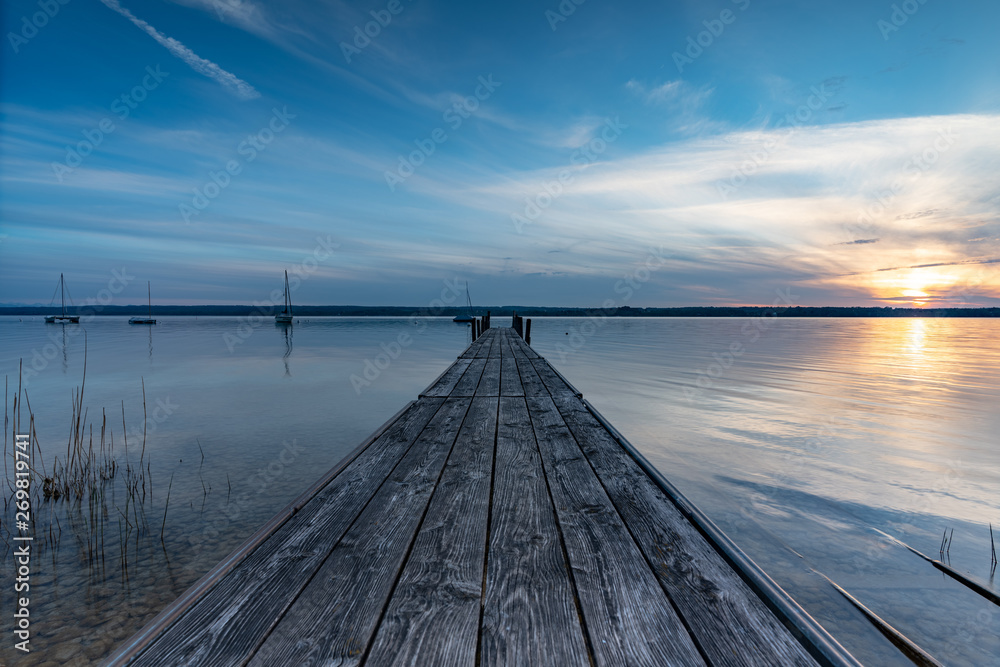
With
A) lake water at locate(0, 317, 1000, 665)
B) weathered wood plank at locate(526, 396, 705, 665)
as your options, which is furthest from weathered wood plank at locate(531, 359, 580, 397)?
weathered wood plank at locate(526, 396, 705, 665)

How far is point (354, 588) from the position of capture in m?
1.66

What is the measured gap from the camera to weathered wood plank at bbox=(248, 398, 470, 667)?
136cm

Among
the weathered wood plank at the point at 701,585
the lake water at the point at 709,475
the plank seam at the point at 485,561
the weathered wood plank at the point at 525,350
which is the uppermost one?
the weathered wood plank at the point at 701,585

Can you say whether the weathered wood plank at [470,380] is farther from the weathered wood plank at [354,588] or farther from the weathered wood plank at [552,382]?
the weathered wood plank at [354,588]

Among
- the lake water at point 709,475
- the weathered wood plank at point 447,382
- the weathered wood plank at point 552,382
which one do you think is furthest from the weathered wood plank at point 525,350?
the weathered wood plank at point 447,382

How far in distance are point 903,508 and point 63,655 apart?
7.25m

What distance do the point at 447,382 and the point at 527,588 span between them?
4912 millimetres

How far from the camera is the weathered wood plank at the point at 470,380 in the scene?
576cm

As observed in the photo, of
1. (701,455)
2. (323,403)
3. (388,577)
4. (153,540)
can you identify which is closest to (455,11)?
(323,403)

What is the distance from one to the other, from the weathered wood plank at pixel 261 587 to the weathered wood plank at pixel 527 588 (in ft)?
2.34

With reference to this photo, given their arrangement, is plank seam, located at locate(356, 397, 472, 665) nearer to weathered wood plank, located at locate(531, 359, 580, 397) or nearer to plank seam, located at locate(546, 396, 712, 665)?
plank seam, located at locate(546, 396, 712, 665)

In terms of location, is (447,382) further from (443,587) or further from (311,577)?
(443,587)

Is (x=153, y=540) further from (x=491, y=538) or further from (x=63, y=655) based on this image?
(x=491, y=538)

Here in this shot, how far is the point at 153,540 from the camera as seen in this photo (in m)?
4.16
